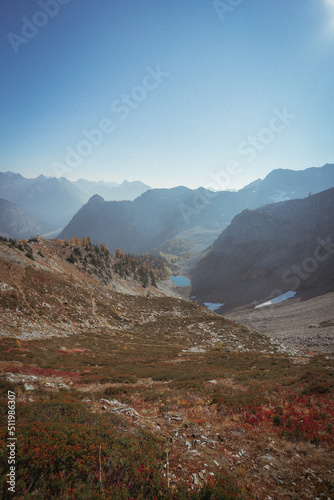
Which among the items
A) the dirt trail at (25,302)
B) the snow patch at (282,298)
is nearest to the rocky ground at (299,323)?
the snow patch at (282,298)

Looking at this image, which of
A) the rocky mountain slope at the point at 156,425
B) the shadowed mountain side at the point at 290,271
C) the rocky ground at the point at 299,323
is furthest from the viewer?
the shadowed mountain side at the point at 290,271

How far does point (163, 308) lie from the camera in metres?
71.4

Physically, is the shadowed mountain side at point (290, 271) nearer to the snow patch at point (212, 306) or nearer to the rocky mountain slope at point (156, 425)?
the snow patch at point (212, 306)

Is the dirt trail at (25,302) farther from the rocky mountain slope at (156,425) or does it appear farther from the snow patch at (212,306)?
the snow patch at (212,306)

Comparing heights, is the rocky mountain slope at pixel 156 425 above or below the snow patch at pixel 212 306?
above

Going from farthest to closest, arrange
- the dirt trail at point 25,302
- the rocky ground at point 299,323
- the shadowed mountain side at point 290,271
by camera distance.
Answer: the shadowed mountain side at point 290,271, the rocky ground at point 299,323, the dirt trail at point 25,302


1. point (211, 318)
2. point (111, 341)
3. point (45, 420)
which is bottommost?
point (211, 318)

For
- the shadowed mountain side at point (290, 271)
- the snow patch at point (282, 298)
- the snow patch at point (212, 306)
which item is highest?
the shadowed mountain side at point (290, 271)

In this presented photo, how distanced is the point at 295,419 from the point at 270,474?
16.4ft

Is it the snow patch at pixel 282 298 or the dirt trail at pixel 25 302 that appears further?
the snow patch at pixel 282 298

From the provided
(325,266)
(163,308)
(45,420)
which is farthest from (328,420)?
(325,266)

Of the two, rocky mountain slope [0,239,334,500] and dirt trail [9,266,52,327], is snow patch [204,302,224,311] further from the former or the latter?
dirt trail [9,266,52,327]

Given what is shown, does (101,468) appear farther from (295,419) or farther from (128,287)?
(128,287)

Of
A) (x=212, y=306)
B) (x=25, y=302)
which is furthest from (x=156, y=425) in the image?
(x=212, y=306)
